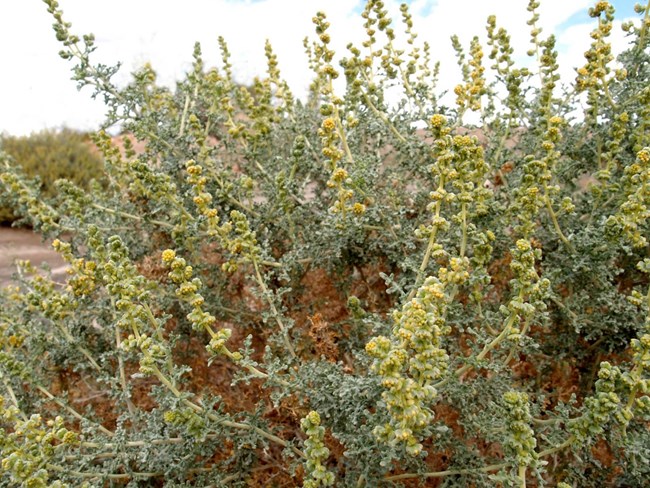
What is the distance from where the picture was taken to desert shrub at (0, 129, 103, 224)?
9609 mm

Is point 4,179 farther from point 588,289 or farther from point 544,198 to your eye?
point 588,289

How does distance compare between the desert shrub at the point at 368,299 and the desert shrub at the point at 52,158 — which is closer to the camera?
the desert shrub at the point at 368,299

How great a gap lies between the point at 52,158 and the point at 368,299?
906 centimetres

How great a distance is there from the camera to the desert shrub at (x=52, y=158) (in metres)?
9.61

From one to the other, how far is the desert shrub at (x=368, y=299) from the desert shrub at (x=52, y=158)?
6709 mm

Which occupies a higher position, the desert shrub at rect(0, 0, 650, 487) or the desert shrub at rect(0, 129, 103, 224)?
the desert shrub at rect(0, 129, 103, 224)

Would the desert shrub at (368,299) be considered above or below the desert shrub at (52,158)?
below

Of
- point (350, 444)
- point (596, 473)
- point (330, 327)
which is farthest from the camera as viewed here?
point (330, 327)

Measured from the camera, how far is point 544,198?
2.03 meters

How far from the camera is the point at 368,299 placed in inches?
109

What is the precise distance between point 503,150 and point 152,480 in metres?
2.16

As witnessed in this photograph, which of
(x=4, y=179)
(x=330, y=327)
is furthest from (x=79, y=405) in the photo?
(x=330, y=327)

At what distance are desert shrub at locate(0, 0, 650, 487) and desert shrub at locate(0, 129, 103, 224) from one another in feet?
22.0

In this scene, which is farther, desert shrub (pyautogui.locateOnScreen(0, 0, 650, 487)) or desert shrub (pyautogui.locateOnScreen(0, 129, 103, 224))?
desert shrub (pyautogui.locateOnScreen(0, 129, 103, 224))
